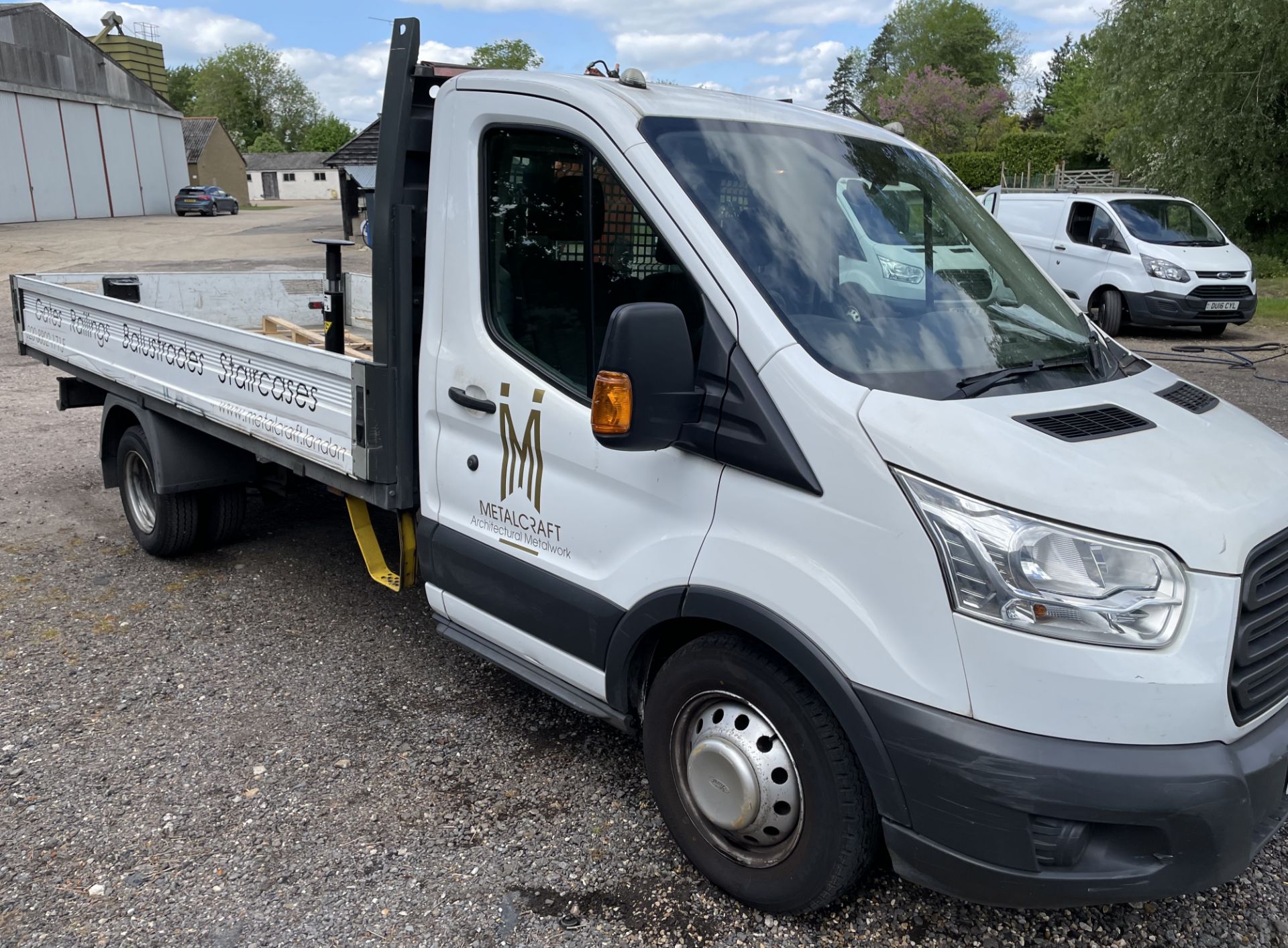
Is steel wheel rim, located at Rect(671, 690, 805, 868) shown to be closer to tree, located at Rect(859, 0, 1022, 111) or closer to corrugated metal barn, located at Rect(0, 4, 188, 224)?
corrugated metal barn, located at Rect(0, 4, 188, 224)

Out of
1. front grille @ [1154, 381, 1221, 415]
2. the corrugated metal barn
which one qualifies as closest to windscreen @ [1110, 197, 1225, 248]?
front grille @ [1154, 381, 1221, 415]

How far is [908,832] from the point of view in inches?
95.3

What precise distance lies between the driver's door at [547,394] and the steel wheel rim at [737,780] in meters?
0.37

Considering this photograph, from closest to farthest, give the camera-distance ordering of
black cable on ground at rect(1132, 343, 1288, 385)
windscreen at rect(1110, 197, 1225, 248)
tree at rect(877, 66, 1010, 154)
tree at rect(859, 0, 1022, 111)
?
black cable on ground at rect(1132, 343, 1288, 385) → windscreen at rect(1110, 197, 1225, 248) → tree at rect(877, 66, 1010, 154) → tree at rect(859, 0, 1022, 111)

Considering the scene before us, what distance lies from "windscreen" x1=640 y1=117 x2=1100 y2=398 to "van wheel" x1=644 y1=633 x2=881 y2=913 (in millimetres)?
855

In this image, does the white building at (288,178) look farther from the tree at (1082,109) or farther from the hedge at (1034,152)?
the hedge at (1034,152)

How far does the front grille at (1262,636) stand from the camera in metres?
2.28

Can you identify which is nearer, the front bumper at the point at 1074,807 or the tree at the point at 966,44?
the front bumper at the point at 1074,807

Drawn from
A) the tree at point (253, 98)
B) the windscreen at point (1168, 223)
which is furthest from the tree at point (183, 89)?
the windscreen at point (1168, 223)

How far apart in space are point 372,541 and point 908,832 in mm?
2599

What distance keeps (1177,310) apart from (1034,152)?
3493cm

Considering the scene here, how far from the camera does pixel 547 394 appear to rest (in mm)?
3145

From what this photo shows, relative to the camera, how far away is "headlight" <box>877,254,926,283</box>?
2926 millimetres

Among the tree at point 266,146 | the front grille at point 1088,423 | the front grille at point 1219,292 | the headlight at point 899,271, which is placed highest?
the headlight at point 899,271
